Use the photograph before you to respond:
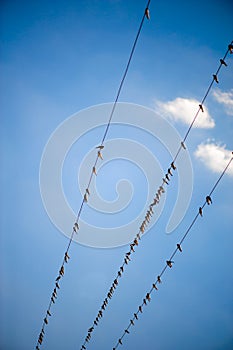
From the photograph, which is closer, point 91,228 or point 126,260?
point 126,260

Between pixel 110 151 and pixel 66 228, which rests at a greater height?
pixel 110 151

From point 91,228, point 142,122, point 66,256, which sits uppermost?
point 142,122

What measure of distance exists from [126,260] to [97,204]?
8.98ft

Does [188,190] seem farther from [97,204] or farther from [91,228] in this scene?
[91,228]

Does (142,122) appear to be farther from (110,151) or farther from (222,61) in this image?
(222,61)

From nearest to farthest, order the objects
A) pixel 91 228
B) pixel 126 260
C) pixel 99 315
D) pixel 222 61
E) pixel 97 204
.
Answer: pixel 222 61, pixel 126 260, pixel 99 315, pixel 97 204, pixel 91 228

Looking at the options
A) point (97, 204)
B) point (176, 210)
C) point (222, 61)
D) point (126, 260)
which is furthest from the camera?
point (176, 210)

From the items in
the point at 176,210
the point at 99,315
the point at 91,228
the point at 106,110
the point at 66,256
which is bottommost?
the point at 99,315

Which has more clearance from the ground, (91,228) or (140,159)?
(140,159)

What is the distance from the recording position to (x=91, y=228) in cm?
1068

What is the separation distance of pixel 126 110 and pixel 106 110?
2.25 feet

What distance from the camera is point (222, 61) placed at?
4.62m

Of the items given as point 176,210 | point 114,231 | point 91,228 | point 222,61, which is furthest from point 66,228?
point 222,61

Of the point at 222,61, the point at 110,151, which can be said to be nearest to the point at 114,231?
the point at 110,151
